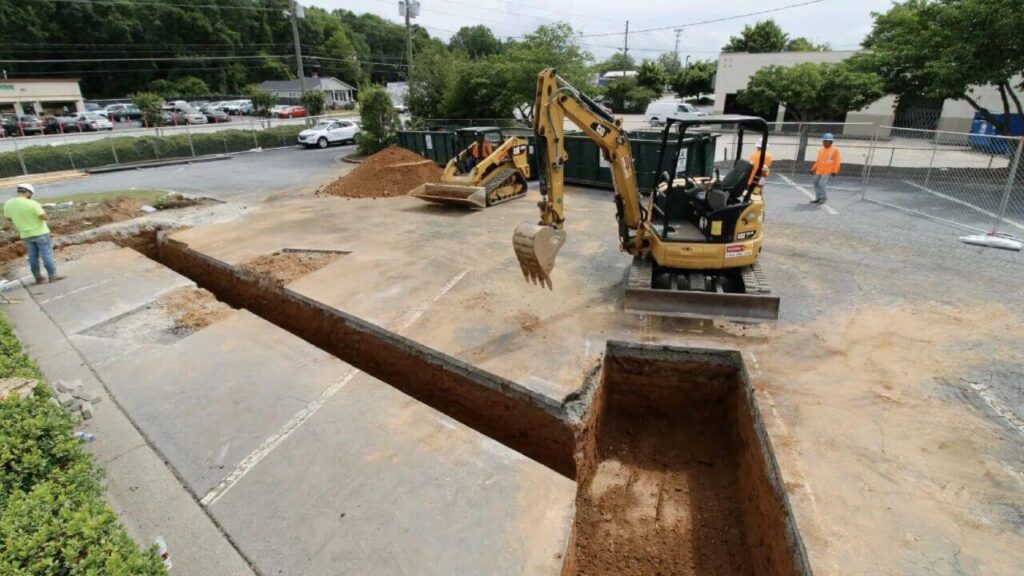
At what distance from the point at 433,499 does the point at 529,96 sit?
2242cm

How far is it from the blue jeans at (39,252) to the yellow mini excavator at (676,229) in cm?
875

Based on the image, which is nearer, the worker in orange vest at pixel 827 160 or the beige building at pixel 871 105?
the worker in orange vest at pixel 827 160

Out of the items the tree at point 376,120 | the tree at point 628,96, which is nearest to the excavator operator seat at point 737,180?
the tree at point 376,120

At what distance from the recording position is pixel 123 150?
2333 centimetres

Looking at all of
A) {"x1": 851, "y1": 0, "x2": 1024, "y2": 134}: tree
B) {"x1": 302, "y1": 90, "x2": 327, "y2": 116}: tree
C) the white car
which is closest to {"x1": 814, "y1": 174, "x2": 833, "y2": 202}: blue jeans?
{"x1": 851, "y1": 0, "x2": 1024, "y2": 134}: tree

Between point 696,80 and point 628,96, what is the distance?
7.55 m

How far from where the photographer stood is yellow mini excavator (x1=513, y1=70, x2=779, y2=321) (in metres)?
6.57

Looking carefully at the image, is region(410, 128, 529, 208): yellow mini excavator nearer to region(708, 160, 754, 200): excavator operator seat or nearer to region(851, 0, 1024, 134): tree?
region(708, 160, 754, 200): excavator operator seat

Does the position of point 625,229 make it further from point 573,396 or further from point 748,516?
point 748,516

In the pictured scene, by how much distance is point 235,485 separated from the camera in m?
4.48

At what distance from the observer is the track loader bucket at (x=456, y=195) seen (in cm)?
1305

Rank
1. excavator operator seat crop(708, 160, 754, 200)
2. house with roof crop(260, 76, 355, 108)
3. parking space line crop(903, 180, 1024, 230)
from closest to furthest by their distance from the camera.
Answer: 1. excavator operator seat crop(708, 160, 754, 200)
2. parking space line crop(903, 180, 1024, 230)
3. house with roof crop(260, 76, 355, 108)

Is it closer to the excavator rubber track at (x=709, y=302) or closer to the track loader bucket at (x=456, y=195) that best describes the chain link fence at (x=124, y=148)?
the track loader bucket at (x=456, y=195)

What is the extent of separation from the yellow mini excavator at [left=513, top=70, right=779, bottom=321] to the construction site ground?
0.37 m
